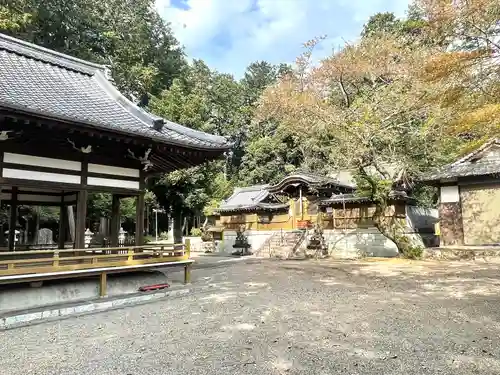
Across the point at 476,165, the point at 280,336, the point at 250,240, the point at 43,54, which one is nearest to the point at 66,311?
the point at 280,336

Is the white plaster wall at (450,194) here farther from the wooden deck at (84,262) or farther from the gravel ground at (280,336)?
the wooden deck at (84,262)

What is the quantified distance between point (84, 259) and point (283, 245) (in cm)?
1657

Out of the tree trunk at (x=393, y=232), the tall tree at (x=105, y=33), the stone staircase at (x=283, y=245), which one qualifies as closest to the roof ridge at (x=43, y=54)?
the tall tree at (x=105, y=33)

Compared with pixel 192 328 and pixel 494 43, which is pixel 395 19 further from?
pixel 192 328

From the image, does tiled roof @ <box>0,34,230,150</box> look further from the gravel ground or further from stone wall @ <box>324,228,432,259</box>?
stone wall @ <box>324,228,432,259</box>

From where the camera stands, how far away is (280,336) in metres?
5.34

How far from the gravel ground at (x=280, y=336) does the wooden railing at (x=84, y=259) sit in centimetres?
114

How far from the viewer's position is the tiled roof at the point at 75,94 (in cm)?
781

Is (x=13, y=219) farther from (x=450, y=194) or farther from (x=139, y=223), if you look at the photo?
(x=450, y=194)

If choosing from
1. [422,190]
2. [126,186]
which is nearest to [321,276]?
[126,186]

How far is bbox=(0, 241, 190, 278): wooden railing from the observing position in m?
6.77

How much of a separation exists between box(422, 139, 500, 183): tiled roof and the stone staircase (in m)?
8.20

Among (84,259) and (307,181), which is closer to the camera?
(84,259)

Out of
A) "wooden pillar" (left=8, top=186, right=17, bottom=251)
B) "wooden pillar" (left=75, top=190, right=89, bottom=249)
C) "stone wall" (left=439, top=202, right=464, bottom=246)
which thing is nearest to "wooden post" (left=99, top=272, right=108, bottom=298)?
"wooden pillar" (left=75, top=190, right=89, bottom=249)
